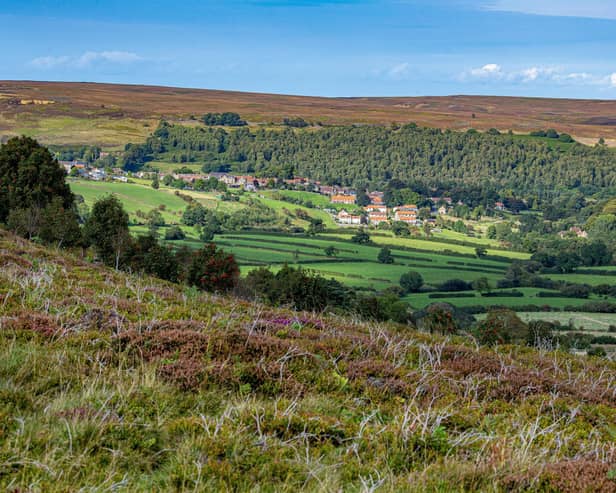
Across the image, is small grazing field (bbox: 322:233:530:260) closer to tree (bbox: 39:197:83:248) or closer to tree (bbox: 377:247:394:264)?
tree (bbox: 377:247:394:264)

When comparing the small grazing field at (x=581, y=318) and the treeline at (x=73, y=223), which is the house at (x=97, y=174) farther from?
the small grazing field at (x=581, y=318)

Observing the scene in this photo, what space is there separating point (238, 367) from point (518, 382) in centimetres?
294

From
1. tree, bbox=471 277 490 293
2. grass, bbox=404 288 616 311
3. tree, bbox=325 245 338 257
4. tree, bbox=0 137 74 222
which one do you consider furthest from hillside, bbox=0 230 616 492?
tree, bbox=325 245 338 257

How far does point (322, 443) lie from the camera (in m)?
4.75

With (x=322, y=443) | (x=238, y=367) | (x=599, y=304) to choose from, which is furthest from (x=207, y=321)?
(x=599, y=304)

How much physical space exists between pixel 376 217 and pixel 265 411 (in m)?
140

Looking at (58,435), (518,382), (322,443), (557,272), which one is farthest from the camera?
(557,272)

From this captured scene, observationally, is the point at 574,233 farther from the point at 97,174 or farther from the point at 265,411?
the point at 265,411

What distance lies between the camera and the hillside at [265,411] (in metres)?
4.15

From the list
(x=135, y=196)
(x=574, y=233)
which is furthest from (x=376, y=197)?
(x=135, y=196)

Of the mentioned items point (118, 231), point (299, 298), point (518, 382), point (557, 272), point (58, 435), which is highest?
point (58, 435)

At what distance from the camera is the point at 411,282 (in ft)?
232

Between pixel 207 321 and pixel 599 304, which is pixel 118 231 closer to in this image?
pixel 207 321

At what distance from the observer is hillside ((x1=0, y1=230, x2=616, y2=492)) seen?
13.6 feet
